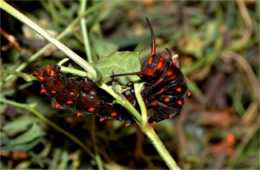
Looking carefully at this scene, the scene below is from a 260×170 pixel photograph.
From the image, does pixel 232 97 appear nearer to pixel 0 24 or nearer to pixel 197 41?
pixel 197 41

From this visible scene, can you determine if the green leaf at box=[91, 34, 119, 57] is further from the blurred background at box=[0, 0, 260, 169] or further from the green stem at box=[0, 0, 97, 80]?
the green stem at box=[0, 0, 97, 80]

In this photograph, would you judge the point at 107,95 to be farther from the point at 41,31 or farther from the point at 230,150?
the point at 230,150

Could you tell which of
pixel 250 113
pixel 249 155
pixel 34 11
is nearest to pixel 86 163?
pixel 34 11

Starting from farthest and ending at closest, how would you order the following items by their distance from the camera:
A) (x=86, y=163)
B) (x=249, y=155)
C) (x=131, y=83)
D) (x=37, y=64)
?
(x=249, y=155)
(x=86, y=163)
(x=37, y=64)
(x=131, y=83)

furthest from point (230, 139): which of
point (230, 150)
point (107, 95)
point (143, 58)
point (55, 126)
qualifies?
point (107, 95)

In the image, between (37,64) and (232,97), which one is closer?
(37,64)

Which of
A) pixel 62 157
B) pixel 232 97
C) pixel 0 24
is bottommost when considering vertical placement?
pixel 232 97

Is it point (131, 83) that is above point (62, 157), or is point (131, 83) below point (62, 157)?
above
